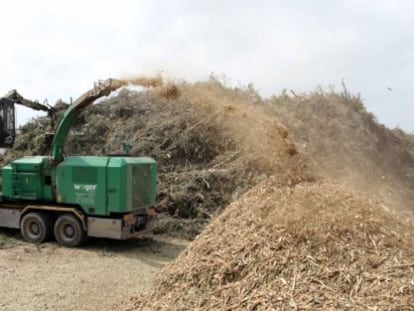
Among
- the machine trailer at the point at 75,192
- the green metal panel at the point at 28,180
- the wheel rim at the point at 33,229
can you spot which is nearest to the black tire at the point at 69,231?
the machine trailer at the point at 75,192

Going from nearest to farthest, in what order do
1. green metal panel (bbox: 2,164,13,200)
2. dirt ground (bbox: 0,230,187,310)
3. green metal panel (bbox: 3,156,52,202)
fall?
dirt ground (bbox: 0,230,187,310)
green metal panel (bbox: 3,156,52,202)
green metal panel (bbox: 2,164,13,200)

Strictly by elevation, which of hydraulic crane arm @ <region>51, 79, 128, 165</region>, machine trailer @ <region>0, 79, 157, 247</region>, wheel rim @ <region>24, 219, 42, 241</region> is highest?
hydraulic crane arm @ <region>51, 79, 128, 165</region>

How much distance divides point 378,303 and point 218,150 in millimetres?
10280

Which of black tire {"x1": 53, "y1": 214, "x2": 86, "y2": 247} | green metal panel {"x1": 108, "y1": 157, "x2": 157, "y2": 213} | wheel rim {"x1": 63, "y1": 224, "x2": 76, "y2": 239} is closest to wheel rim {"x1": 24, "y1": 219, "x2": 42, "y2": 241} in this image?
black tire {"x1": 53, "y1": 214, "x2": 86, "y2": 247}

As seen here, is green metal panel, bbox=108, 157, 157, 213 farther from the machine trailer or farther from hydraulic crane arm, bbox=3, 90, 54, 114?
hydraulic crane arm, bbox=3, 90, 54, 114

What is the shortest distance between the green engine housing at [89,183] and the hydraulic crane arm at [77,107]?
1.16 ft

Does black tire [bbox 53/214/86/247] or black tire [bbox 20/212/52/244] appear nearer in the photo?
black tire [bbox 53/214/86/247]

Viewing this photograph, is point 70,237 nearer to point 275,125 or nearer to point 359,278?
point 275,125

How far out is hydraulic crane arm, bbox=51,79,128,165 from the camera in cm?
1032

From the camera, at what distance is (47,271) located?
8695 mm

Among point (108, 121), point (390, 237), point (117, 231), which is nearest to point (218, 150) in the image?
point (108, 121)

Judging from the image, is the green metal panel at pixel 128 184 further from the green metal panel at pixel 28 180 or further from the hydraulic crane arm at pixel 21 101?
the hydraulic crane arm at pixel 21 101

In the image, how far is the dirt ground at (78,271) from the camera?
7121 millimetres

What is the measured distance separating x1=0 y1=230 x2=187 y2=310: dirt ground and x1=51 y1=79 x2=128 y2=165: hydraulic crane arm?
1.94 metres
